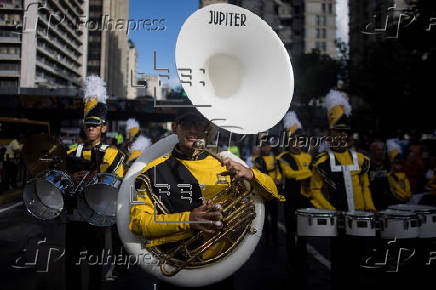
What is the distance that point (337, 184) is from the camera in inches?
162

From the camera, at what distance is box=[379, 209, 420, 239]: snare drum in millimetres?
3529

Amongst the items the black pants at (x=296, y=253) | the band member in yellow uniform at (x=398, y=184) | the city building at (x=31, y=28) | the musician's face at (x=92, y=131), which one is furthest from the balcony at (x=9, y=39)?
the band member in yellow uniform at (x=398, y=184)

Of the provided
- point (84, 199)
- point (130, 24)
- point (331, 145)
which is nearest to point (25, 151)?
point (84, 199)

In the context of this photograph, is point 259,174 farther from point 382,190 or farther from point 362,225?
point 382,190

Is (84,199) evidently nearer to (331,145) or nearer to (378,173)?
(331,145)

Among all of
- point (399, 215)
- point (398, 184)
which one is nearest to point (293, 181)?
point (398, 184)

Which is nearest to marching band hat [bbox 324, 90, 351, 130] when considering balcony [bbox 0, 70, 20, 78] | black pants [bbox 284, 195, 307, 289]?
black pants [bbox 284, 195, 307, 289]

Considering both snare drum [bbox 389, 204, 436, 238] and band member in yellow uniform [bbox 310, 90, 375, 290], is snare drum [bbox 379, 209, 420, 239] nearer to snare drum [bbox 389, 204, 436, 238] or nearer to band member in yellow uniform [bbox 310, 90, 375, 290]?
snare drum [bbox 389, 204, 436, 238]

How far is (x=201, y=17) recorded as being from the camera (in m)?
1.94

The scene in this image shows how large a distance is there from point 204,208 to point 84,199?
5.38 ft

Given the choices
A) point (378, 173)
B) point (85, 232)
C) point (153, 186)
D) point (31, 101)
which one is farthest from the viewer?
point (31, 101)

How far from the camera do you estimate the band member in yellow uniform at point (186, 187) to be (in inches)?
77.4

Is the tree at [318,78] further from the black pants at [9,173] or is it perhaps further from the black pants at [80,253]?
the black pants at [80,253]

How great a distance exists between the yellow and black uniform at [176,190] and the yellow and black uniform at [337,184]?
2106 mm
